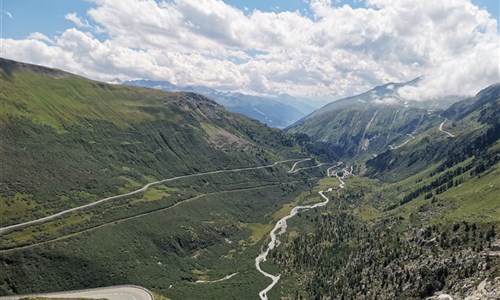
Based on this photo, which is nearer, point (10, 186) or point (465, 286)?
point (465, 286)

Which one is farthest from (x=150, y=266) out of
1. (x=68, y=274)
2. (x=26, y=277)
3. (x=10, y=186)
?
(x=10, y=186)

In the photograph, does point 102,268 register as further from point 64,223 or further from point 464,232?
point 464,232

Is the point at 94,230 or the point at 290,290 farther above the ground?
the point at 94,230

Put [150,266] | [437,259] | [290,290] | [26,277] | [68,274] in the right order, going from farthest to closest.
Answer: [150,266] < [290,290] < [68,274] < [26,277] < [437,259]

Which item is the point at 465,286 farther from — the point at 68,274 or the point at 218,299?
the point at 68,274

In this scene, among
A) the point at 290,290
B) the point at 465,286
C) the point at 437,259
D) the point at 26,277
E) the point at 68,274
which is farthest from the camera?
the point at 290,290

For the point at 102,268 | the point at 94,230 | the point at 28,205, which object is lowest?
the point at 102,268

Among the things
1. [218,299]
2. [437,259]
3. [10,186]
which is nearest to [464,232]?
[437,259]
